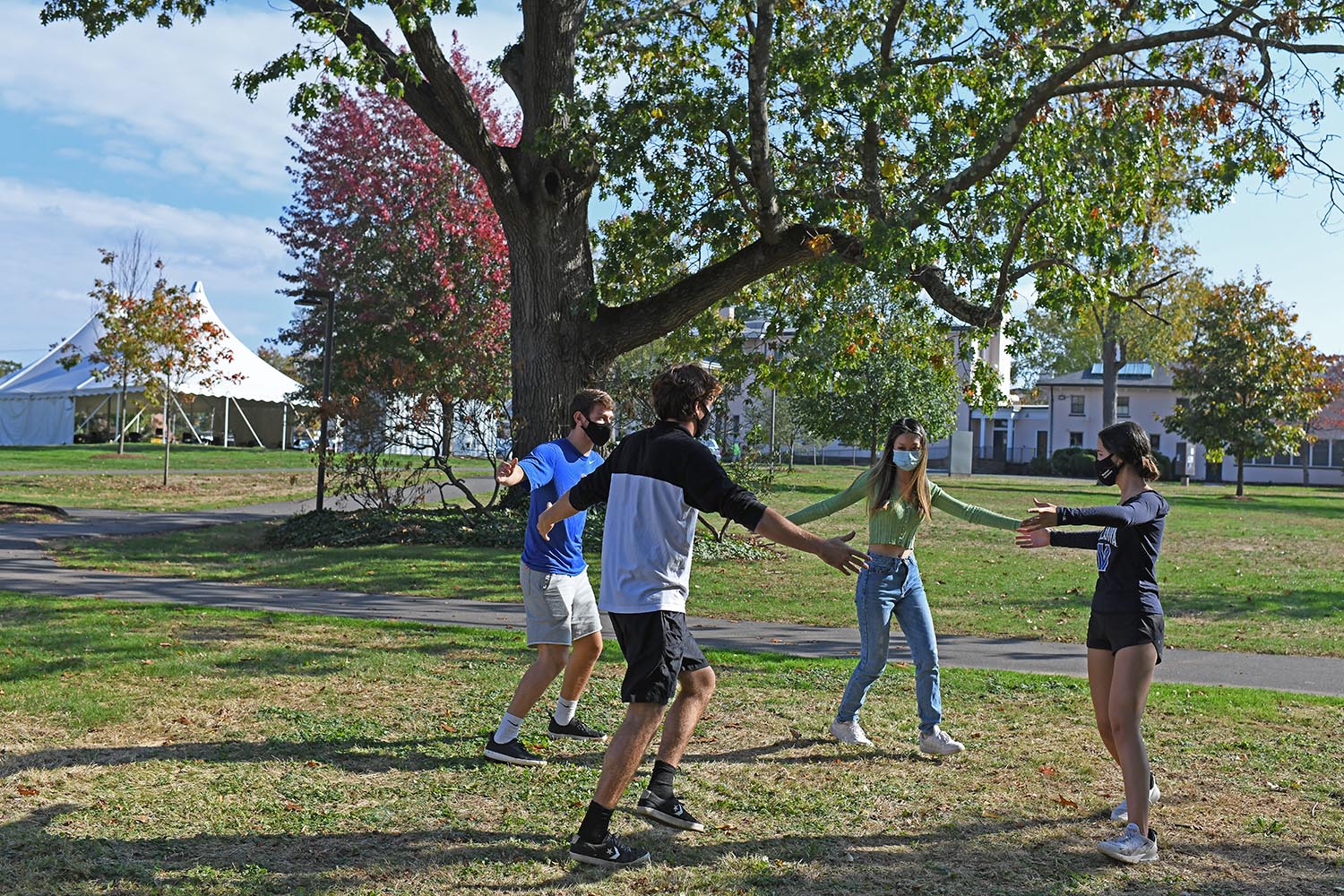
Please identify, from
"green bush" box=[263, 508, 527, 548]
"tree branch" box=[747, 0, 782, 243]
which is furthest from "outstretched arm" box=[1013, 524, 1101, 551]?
"green bush" box=[263, 508, 527, 548]

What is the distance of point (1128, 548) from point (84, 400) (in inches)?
1874

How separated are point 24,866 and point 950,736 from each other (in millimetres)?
4649

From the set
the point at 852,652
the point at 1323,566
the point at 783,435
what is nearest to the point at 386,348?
the point at 852,652

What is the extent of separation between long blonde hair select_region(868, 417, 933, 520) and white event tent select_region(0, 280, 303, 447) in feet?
127

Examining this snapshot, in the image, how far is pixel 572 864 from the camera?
15.0ft

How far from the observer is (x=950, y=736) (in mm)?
6676

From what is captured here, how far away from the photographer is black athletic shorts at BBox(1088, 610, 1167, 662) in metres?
4.84

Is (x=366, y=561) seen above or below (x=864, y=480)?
below

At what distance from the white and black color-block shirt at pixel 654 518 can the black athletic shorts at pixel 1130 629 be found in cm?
174

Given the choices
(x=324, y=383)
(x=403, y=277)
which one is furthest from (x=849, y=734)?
(x=403, y=277)

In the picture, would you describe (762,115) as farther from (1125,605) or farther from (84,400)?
(84,400)

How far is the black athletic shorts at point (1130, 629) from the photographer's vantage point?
15.9 feet

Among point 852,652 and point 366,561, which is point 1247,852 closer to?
point 852,652

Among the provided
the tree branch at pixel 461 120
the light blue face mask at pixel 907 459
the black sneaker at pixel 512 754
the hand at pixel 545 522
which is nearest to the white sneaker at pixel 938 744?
the light blue face mask at pixel 907 459
